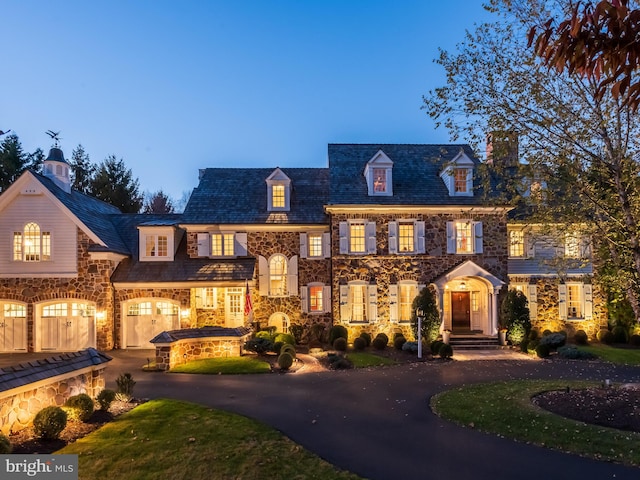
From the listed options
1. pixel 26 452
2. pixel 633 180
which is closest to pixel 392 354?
pixel 633 180

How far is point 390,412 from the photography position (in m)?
10.4

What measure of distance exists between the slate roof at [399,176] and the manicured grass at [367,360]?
7.30 meters

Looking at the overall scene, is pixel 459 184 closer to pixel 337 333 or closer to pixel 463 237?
pixel 463 237

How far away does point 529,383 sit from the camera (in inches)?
509

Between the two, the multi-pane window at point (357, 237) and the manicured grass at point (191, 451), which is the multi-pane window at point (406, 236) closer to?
the multi-pane window at point (357, 237)

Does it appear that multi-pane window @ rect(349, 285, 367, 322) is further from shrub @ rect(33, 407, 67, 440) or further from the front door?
shrub @ rect(33, 407, 67, 440)

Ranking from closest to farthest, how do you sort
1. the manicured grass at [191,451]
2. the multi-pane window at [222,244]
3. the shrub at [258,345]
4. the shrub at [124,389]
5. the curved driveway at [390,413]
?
the manicured grass at [191,451]
the curved driveway at [390,413]
the shrub at [124,389]
the shrub at [258,345]
the multi-pane window at [222,244]

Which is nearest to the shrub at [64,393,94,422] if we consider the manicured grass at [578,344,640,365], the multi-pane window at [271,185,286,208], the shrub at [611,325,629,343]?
the multi-pane window at [271,185,286,208]

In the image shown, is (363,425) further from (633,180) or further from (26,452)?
(633,180)

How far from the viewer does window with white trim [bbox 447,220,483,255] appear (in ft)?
69.7

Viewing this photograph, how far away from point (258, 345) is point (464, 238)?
37.7 feet

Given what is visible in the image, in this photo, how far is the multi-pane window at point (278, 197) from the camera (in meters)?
22.5

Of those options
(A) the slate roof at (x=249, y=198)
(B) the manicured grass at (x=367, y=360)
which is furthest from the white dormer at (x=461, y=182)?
(B) the manicured grass at (x=367, y=360)

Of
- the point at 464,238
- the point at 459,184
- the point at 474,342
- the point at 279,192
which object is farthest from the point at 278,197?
the point at 474,342
